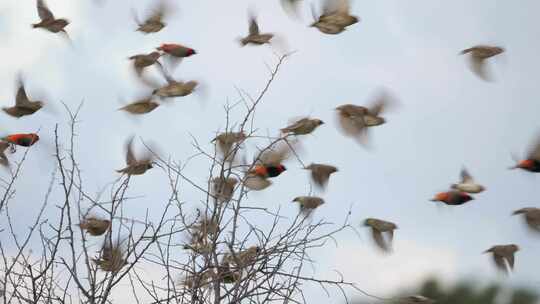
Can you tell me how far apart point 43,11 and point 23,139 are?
126 cm

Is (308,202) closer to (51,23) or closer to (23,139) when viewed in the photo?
(23,139)

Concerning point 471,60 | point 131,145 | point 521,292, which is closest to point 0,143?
point 131,145

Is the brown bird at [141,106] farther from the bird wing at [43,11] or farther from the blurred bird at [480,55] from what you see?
the blurred bird at [480,55]

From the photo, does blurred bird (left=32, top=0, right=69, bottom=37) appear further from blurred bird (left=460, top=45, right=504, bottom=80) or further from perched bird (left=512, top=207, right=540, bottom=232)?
perched bird (left=512, top=207, right=540, bottom=232)

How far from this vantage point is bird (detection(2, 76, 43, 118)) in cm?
743

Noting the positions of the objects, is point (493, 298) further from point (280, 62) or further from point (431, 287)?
point (280, 62)

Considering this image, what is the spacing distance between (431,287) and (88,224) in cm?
1789

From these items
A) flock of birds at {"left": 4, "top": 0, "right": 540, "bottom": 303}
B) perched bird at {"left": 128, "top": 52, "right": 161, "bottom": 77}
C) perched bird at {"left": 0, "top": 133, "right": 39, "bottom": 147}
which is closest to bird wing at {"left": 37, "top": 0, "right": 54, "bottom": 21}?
flock of birds at {"left": 4, "top": 0, "right": 540, "bottom": 303}

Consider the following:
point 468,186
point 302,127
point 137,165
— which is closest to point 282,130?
point 302,127

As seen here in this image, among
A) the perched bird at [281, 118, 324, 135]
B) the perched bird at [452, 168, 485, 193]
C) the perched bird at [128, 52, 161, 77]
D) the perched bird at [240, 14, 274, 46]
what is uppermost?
the perched bird at [240, 14, 274, 46]

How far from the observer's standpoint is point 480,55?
8.16 metres

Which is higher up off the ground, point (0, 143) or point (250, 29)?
point (250, 29)

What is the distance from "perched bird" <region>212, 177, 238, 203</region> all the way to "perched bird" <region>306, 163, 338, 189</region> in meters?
0.87

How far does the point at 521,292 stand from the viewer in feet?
72.1
